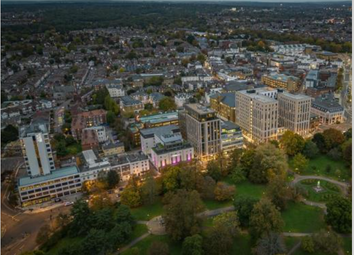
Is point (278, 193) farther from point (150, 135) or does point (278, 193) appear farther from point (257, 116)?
point (150, 135)

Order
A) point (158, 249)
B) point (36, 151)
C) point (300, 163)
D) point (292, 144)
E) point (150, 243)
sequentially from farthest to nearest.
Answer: point (292, 144) → point (300, 163) → point (36, 151) → point (150, 243) → point (158, 249)

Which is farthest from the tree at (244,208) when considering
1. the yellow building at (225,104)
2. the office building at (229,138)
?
the yellow building at (225,104)

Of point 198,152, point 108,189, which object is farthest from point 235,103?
→ point 108,189

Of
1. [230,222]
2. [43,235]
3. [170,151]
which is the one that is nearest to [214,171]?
[170,151]

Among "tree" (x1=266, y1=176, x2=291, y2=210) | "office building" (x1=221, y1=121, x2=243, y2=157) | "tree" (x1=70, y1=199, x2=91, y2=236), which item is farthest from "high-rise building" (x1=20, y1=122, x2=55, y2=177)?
"tree" (x1=266, y1=176, x2=291, y2=210)

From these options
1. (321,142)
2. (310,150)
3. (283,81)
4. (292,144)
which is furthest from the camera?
(283,81)

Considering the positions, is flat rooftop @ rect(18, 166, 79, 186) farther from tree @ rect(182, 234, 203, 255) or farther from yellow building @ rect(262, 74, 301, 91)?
yellow building @ rect(262, 74, 301, 91)

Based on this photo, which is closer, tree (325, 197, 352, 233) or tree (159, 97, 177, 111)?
tree (325, 197, 352, 233)

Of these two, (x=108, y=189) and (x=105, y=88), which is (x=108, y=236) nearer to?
(x=108, y=189)
